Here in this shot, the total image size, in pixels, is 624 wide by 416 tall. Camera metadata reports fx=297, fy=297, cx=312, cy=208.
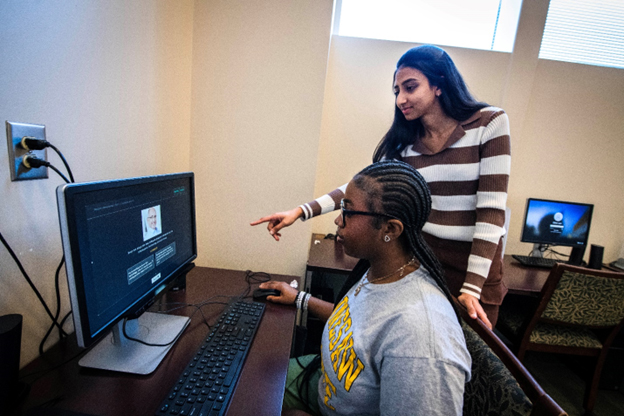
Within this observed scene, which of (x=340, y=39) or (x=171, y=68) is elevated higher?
(x=340, y=39)

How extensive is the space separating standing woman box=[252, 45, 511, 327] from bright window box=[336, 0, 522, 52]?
127 centimetres

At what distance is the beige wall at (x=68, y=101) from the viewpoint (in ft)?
2.37

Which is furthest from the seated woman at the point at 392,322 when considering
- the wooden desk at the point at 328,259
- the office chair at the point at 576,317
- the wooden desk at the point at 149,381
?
the office chair at the point at 576,317

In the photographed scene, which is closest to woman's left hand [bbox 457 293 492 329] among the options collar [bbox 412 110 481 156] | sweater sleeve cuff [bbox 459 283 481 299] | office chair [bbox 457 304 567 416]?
sweater sleeve cuff [bbox 459 283 481 299]

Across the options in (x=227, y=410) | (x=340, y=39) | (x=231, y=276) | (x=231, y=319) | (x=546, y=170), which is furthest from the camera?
(x=546, y=170)

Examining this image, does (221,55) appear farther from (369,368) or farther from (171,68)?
(369,368)

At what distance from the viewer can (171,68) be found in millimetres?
1427

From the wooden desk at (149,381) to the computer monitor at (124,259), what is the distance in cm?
3

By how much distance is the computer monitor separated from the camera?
0.59 m

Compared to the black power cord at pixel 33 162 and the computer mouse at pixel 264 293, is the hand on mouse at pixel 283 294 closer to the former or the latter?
the computer mouse at pixel 264 293

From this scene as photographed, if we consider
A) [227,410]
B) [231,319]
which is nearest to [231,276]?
[231,319]

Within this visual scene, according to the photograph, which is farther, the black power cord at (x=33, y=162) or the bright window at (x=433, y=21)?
the bright window at (x=433, y=21)

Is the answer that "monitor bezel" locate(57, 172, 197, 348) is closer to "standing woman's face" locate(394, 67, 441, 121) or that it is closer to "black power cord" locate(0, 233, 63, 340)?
"black power cord" locate(0, 233, 63, 340)

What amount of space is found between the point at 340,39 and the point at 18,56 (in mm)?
1819
